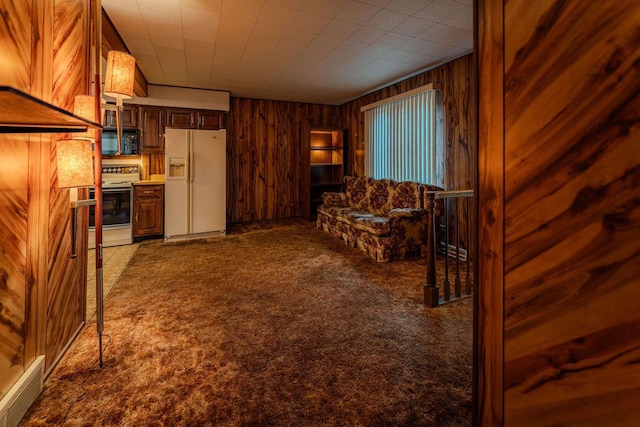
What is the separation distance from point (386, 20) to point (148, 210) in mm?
4324

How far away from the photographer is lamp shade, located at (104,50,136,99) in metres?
1.88

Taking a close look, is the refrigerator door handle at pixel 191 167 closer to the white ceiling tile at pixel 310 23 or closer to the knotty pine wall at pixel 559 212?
the white ceiling tile at pixel 310 23

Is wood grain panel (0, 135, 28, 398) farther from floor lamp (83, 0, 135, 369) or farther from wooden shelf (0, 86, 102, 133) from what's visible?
floor lamp (83, 0, 135, 369)

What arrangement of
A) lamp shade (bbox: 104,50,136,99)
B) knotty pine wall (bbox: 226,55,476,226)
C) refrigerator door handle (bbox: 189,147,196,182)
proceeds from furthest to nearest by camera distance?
knotty pine wall (bbox: 226,55,476,226)
refrigerator door handle (bbox: 189,147,196,182)
lamp shade (bbox: 104,50,136,99)

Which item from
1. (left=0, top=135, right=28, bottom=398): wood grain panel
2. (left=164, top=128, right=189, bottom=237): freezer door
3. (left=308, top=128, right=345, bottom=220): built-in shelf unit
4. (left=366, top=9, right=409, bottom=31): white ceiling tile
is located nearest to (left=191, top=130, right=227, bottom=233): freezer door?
(left=164, top=128, right=189, bottom=237): freezer door

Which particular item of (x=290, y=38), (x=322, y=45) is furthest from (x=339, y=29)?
(x=290, y=38)

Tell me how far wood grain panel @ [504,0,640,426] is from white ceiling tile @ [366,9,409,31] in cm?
238

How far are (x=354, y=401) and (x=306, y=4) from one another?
311 centimetres

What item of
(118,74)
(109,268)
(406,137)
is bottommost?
(109,268)

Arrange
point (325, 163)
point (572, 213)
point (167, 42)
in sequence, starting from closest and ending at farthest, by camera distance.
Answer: point (572, 213) → point (167, 42) → point (325, 163)

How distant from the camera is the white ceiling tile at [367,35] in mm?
3262

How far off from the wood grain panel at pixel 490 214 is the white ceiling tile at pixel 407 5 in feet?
6.95

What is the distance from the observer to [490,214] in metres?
0.98

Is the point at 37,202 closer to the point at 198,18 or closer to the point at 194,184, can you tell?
the point at 198,18
